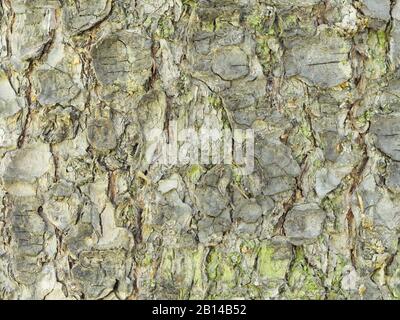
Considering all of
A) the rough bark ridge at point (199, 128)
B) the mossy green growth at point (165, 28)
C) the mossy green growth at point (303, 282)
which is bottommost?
the mossy green growth at point (303, 282)

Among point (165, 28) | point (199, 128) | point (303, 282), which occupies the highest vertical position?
point (165, 28)

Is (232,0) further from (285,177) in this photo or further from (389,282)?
(389,282)

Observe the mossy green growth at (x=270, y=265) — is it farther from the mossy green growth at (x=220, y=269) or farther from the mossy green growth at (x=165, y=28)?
the mossy green growth at (x=165, y=28)

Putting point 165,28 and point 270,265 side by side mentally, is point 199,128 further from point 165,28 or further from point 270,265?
point 270,265

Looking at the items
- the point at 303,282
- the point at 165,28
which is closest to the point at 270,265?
the point at 303,282

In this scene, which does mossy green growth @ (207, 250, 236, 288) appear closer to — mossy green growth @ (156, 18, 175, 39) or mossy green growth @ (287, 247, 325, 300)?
mossy green growth @ (287, 247, 325, 300)

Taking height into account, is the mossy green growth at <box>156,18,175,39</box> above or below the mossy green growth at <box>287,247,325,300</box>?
above

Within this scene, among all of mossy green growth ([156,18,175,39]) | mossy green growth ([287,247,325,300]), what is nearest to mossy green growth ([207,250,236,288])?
mossy green growth ([287,247,325,300])

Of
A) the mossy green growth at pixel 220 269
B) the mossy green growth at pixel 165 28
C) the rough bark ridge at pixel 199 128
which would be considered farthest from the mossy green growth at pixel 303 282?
the mossy green growth at pixel 165 28
